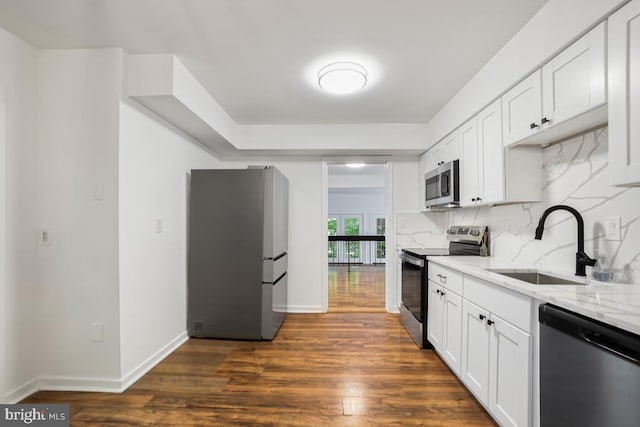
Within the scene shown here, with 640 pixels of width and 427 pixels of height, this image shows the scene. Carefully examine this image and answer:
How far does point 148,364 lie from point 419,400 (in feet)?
6.85

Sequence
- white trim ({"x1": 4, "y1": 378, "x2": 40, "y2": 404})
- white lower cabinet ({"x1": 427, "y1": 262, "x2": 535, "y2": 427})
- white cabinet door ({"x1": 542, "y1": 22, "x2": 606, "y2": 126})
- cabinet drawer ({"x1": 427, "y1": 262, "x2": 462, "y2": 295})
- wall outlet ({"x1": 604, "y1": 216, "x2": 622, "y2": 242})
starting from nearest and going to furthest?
white cabinet door ({"x1": 542, "y1": 22, "x2": 606, "y2": 126}), white lower cabinet ({"x1": 427, "y1": 262, "x2": 535, "y2": 427}), wall outlet ({"x1": 604, "y1": 216, "x2": 622, "y2": 242}), white trim ({"x1": 4, "y1": 378, "x2": 40, "y2": 404}), cabinet drawer ({"x1": 427, "y1": 262, "x2": 462, "y2": 295})

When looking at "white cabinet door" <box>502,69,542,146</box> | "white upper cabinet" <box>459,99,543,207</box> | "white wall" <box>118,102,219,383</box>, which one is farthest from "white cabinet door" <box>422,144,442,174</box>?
"white wall" <box>118,102,219,383</box>

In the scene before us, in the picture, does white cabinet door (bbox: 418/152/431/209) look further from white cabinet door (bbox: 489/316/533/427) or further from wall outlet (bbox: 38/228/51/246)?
wall outlet (bbox: 38/228/51/246)

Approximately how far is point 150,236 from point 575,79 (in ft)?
9.71

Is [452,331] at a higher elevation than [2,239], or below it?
below

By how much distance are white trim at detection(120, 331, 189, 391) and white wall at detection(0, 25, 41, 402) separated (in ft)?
1.92

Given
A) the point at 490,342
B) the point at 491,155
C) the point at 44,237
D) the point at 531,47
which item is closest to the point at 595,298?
the point at 490,342

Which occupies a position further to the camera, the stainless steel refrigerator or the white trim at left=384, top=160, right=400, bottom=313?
the white trim at left=384, top=160, right=400, bottom=313

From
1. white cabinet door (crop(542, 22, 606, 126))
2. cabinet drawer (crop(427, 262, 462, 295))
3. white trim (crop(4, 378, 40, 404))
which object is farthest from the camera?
cabinet drawer (crop(427, 262, 462, 295))

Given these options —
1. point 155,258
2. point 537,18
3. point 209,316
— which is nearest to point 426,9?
point 537,18

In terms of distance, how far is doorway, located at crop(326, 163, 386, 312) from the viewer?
6.12m

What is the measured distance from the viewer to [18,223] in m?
1.96

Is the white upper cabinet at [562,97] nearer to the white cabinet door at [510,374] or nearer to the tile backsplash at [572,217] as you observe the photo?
the tile backsplash at [572,217]

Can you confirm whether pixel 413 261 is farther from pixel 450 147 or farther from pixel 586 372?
pixel 586 372
